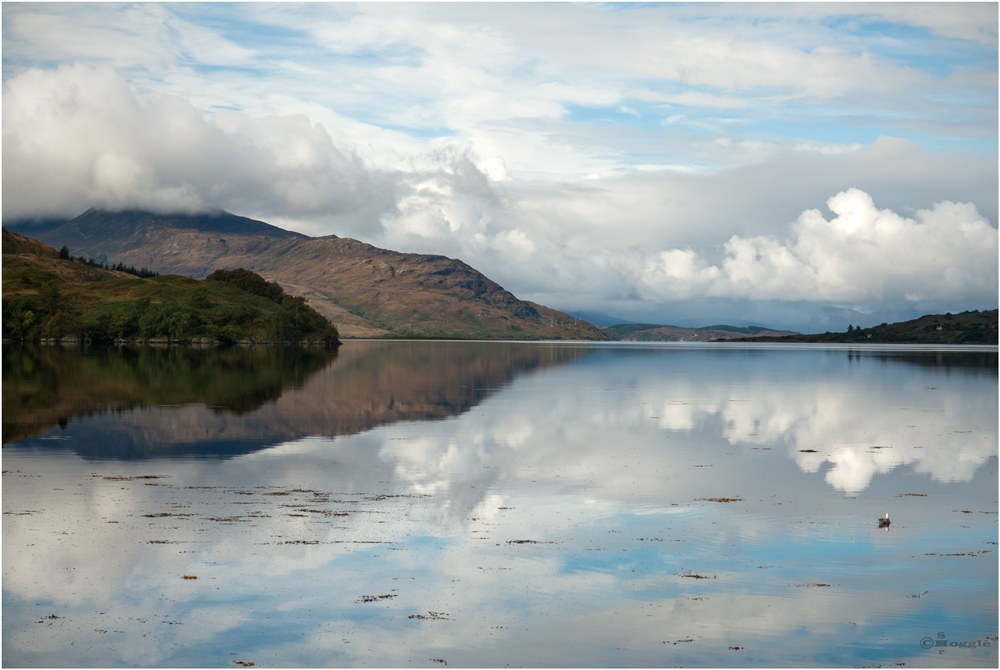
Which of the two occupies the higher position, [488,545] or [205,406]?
[205,406]

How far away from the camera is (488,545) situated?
1808 cm

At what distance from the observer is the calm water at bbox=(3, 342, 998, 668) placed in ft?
42.2

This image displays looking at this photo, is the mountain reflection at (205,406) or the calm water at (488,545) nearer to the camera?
the calm water at (488,545)

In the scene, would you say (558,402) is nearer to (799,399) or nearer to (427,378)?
(799,399)

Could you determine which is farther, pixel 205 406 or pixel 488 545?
pixel 205 406

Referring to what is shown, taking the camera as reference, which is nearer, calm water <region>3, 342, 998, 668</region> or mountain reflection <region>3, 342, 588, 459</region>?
calm water <region>3, 342, 998, 668</region>

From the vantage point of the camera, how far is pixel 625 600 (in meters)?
14.6

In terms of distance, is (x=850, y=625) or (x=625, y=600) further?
(x=625, y=600)

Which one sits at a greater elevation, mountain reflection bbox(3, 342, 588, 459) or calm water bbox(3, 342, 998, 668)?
mountain reflection bbox(3, 342, 588, 459)

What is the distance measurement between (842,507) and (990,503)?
5.54 meters

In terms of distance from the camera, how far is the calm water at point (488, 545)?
12.9 metres

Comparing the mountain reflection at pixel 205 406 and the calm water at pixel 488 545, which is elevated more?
the mountain reflection at pixel 205 406

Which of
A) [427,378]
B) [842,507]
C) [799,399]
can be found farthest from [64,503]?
[427,378]

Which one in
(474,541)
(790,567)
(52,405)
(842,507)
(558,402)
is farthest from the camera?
(558,402)
